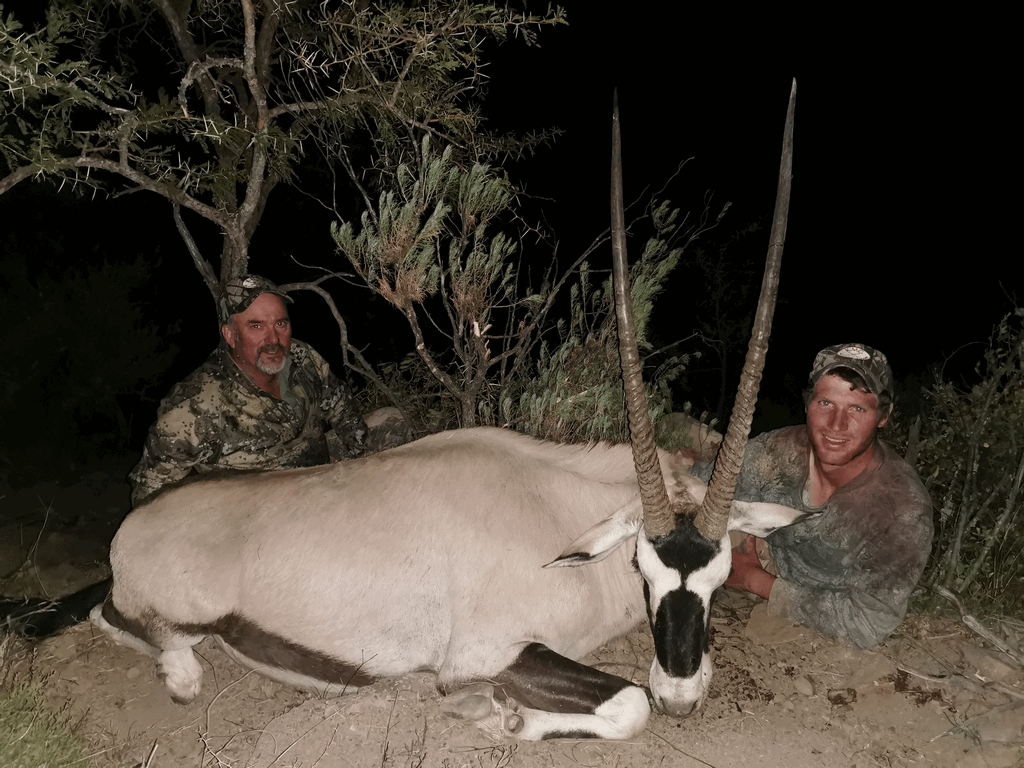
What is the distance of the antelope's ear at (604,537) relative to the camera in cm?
282

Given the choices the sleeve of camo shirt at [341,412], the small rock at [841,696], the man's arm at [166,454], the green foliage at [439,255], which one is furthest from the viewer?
the sleeve of camo shirt at [341,412]

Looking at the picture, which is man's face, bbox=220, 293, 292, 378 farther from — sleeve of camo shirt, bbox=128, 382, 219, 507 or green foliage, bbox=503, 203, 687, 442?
green foliage, bbox=503, 203, 687, 442

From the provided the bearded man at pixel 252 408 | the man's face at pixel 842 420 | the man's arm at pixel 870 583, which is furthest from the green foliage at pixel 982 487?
the bearded man at pixel 252 408

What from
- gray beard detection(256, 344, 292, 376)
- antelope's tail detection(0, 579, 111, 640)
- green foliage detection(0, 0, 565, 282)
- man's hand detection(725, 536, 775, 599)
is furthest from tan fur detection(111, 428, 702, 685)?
green foliage detection(0, 0, 565, 282)

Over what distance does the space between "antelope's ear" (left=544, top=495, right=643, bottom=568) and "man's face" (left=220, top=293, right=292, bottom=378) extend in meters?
2.40

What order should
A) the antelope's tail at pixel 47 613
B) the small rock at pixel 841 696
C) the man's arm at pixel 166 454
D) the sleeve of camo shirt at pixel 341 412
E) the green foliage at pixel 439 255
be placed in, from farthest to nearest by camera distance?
the sleeve of camo shirt at pixel 341 412
the green foliage at pixel 439 255
the man's arm at pixel 166 454
the antelope's tail at pixel 47 613
the small rock at pixel 841 696

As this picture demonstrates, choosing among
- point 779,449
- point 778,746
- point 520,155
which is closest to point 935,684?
point 778,746

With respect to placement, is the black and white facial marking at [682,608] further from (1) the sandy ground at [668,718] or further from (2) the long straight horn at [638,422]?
(1) the sandy ground at [668,718]

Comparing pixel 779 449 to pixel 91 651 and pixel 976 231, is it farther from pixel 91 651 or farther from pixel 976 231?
pixel 976 231

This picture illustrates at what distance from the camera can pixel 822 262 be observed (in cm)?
3600

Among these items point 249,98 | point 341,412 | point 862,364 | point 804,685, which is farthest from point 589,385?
point 249,98

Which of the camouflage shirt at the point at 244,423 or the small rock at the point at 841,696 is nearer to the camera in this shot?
the small rock at the point at 841,696

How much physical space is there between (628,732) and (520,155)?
14.6 ft

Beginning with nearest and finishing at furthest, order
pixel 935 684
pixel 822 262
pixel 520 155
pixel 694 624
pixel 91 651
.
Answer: pixel 694 624
pixel 935 684
pixel 91 651
pixel 520 155
pixel 822 262
